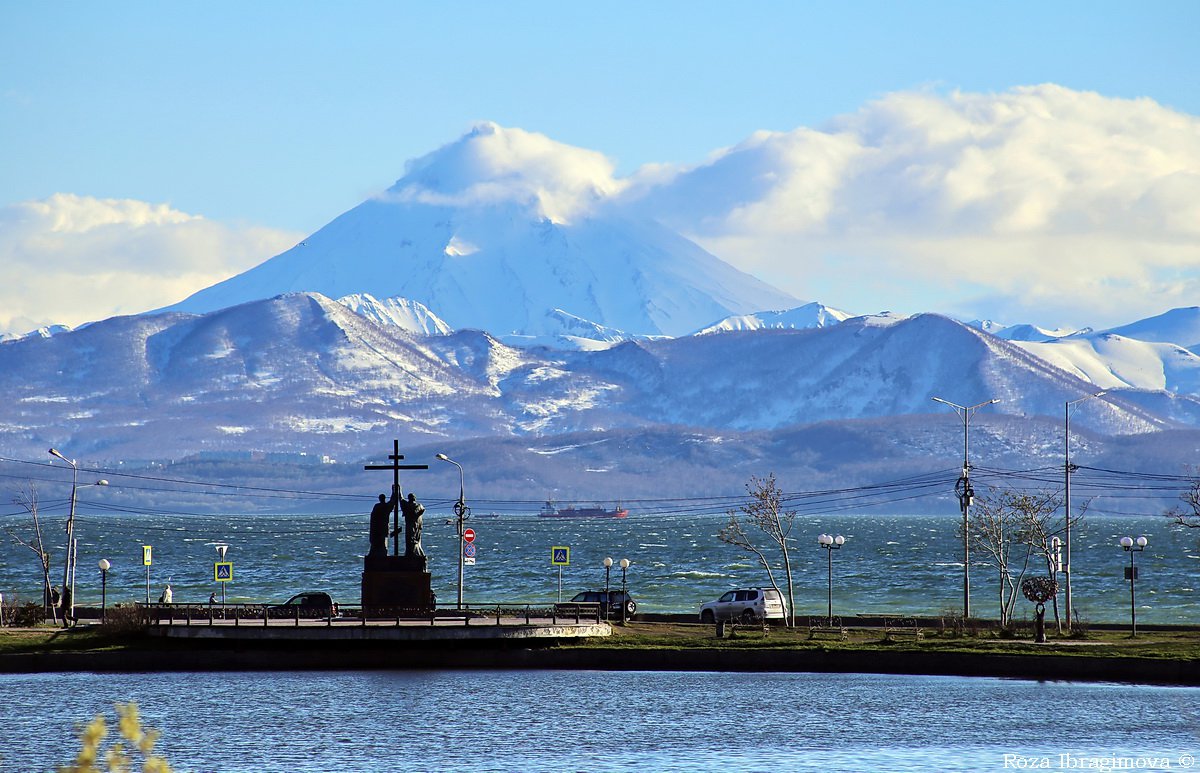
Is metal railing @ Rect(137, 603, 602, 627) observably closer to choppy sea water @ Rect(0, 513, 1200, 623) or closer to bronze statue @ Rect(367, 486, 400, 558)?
bronze statue @ Rect(367, 486, 400, 558)

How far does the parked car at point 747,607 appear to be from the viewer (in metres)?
66.9

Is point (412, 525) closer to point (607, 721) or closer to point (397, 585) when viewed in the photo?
point (397, 585)

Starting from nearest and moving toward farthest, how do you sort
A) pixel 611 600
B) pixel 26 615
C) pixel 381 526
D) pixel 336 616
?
1. pixel 336 616
2. pixel 381 526
3. pixel 26 615
4. pixel 611 600

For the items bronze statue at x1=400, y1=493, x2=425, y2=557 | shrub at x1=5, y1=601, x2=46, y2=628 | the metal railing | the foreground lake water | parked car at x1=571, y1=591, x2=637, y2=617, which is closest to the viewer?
the foreground lake water

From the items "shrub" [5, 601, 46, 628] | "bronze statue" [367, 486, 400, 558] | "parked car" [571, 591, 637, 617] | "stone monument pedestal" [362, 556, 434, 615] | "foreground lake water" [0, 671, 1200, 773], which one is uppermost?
"bronze statue" [367, 486, 400, 558]

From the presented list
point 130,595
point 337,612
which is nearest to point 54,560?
point 130,595

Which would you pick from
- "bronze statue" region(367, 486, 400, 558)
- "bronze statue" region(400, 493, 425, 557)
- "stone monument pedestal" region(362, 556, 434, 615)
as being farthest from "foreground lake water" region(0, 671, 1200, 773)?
"bronze statue" region(367, 486, 400, 558)

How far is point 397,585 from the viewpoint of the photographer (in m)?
57.4

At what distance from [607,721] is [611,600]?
3111 centimetres

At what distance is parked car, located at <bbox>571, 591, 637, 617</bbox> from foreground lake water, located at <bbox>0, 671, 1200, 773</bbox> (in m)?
13.5

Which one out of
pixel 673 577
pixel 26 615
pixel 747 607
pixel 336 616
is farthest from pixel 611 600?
pixel 673 577

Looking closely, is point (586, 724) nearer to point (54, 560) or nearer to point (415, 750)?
point (415, 750)

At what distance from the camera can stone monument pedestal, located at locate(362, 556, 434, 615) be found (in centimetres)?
5731

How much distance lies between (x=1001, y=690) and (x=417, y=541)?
20.5 m
